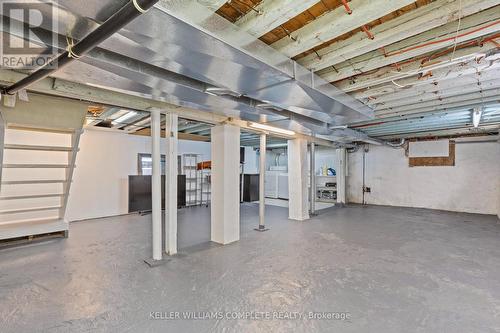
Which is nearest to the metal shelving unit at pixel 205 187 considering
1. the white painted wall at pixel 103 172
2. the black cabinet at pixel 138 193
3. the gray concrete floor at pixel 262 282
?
the black cabinet at pixel 138 193

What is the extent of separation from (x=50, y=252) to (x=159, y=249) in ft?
5.15

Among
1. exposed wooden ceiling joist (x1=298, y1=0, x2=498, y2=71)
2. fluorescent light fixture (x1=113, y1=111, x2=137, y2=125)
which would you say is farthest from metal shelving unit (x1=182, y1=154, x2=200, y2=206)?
exposed wooden ceiling joist (x1=298, y1=0, x2=498, y2=71)

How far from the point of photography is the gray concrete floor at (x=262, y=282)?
1.84 m

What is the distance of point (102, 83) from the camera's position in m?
2.02

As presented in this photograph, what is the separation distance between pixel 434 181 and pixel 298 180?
4444mm

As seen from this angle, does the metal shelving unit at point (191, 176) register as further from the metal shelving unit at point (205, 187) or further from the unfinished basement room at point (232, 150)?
the unfinished basement room at point (232, 150)

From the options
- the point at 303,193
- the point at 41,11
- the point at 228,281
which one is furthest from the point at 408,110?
the point at 41,11

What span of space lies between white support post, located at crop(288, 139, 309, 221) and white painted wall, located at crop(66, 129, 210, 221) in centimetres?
288

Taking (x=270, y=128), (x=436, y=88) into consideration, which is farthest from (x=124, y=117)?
(x=436, y=88)

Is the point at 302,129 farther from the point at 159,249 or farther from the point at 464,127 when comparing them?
the point at 464,127

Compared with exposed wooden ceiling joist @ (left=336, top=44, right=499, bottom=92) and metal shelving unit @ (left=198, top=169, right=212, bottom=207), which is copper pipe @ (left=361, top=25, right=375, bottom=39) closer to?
exposed wooden ceiling joist @ (left=336, top=44, right=499, bottom=92)

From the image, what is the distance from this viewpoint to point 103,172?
5641 mm

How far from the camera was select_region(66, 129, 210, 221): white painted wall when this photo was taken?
5.29m

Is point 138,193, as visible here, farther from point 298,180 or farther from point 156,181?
point 298,180
